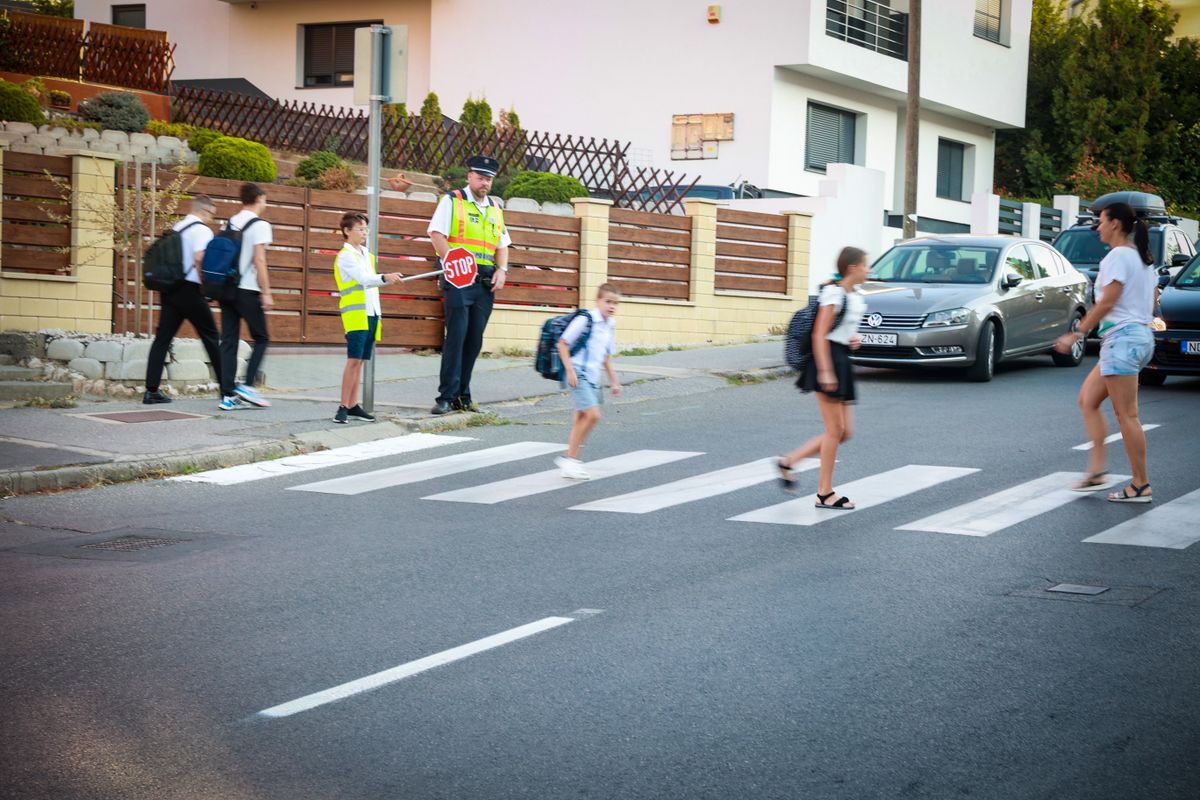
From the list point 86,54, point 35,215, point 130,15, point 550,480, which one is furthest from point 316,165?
point 130,15

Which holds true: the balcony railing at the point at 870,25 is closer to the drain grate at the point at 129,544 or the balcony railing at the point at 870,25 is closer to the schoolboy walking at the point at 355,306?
the schoolboy walking at the point at 355,306

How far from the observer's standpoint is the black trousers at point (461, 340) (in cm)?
1382

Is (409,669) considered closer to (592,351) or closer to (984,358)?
(592,351)

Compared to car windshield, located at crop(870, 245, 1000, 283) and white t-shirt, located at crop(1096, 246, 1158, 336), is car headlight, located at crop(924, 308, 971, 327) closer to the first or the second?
car windshield, located at crop(870, 245, 1000, 283)

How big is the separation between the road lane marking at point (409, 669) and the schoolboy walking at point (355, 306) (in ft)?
22.4

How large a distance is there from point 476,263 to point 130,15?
30.1m

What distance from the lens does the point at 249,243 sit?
45.5ft

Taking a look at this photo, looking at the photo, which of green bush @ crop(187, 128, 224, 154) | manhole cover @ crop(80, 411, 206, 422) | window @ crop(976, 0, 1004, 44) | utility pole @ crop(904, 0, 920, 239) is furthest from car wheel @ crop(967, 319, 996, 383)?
window @ crop(976, 0, 1004, 44)

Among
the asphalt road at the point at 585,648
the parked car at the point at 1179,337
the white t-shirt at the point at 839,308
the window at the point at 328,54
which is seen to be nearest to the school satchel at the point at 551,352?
the asphalt road at the point at 585,648

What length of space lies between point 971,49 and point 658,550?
31.4m

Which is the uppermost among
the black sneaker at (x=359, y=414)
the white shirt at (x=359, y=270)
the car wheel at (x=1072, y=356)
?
the white shirt at (x=359, y=270)

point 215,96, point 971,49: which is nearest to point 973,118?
point 971,49

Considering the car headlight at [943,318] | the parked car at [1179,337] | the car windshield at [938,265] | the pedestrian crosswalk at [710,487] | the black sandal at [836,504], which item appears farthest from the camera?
the car windshield at [938,265]

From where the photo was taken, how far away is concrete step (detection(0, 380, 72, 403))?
1375 centimetres
